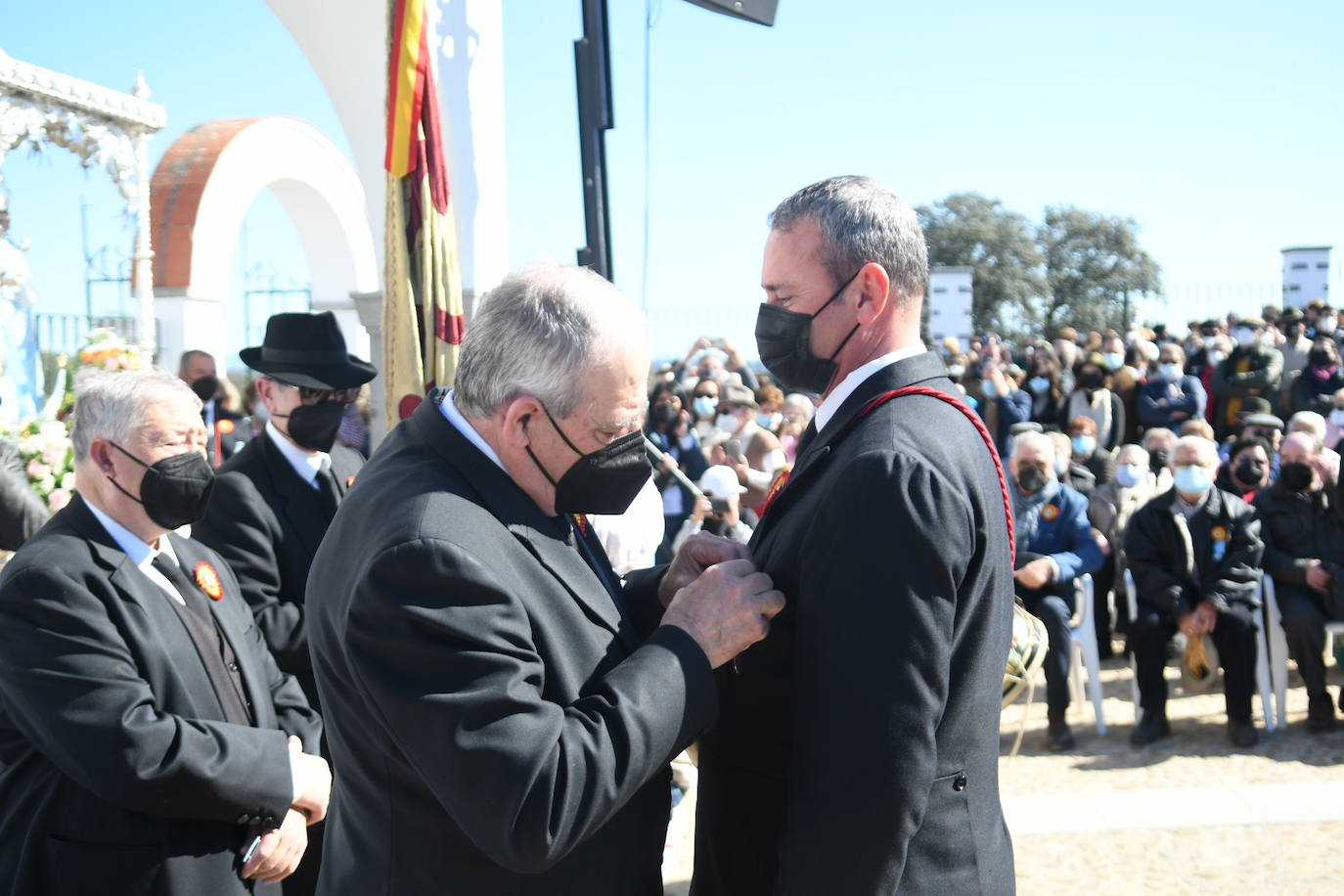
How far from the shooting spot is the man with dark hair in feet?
5.48

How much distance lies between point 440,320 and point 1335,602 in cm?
532

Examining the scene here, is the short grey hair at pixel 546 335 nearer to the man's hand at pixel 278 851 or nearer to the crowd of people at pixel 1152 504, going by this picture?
the man's hand at pixel 278 851

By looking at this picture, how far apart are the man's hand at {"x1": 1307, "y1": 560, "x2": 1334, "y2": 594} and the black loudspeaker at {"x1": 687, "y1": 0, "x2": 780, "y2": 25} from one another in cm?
451

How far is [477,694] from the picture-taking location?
147cm

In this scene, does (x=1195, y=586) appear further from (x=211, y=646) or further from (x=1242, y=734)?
(x=211, y=646)

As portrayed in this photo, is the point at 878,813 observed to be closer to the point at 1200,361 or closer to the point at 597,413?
the point at 597,413

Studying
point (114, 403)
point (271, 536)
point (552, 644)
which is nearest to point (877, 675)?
point (552, 644)

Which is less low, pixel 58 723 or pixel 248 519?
pixel 248 519

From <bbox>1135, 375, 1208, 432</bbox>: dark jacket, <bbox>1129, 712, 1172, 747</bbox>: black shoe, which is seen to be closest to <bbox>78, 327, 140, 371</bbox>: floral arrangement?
<bbox>1129, 712, 1172, 747</bbox>: black shoe

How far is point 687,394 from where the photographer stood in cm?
1142

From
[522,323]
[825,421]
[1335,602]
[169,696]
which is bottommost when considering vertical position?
[1335,602]

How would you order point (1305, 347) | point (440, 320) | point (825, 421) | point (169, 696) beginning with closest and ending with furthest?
point (825, 421) → point (169, 696) → point (440, 320) → point (1305, 347)

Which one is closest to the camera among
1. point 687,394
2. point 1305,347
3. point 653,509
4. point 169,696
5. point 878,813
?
point 878,813

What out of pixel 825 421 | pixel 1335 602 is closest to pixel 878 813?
pixel 825 421
